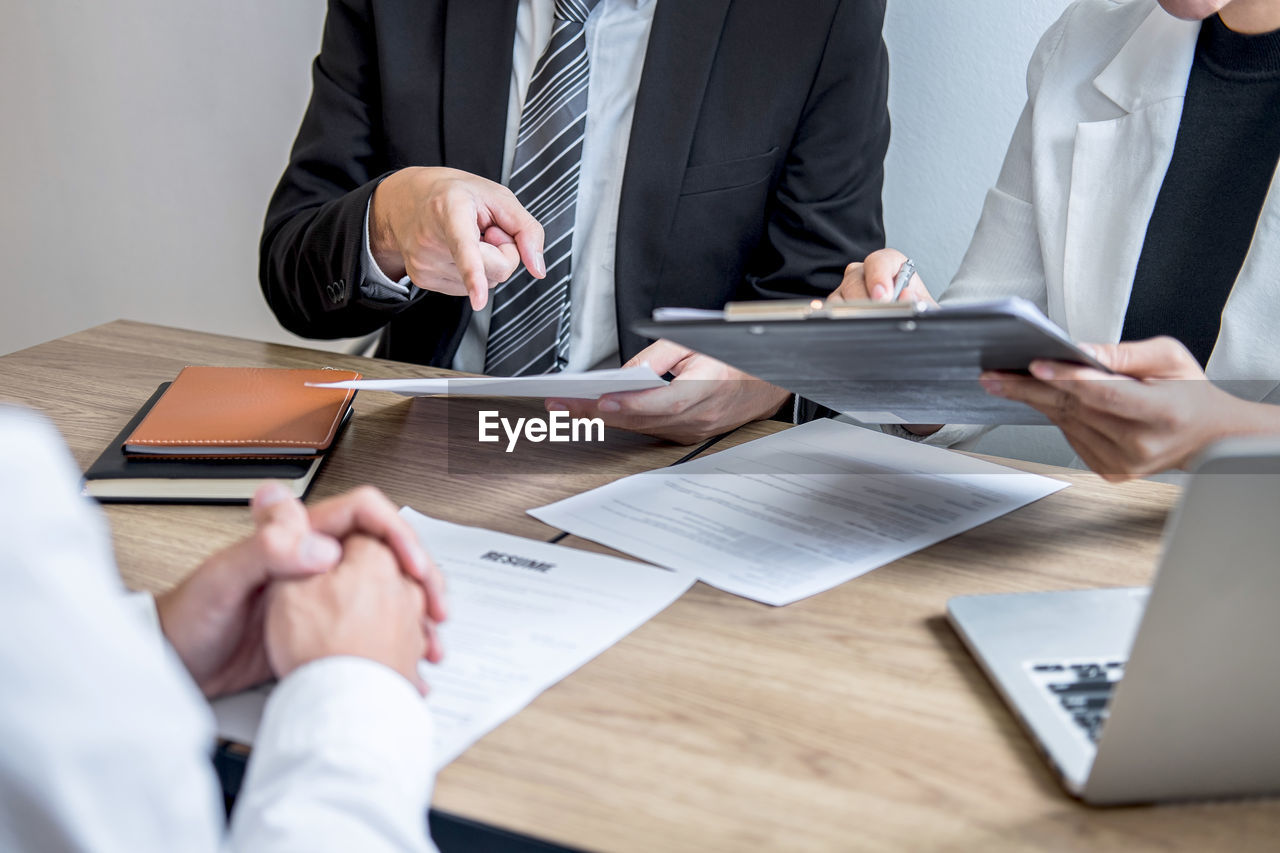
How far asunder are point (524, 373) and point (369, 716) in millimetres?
926

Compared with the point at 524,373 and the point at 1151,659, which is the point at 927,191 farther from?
the point at 1151,659

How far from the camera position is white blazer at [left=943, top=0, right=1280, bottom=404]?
3.72ft

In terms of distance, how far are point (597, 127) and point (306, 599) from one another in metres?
0.98

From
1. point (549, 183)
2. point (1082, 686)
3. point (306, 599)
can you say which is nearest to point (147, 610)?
point (306, 599)

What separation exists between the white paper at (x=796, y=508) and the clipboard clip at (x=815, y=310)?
0.21m

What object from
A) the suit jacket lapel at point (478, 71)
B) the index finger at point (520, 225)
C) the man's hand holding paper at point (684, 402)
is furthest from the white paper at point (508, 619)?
the suit jacket lapel at point (478, 71)

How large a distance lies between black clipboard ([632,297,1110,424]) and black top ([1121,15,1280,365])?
0.53 metres

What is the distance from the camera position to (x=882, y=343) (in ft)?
2.12

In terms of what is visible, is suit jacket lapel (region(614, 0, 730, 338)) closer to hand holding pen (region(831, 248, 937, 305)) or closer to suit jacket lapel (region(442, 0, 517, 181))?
suit jacket lapel (region(442, 0, 517, 181))

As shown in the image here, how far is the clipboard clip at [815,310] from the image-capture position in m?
0.62

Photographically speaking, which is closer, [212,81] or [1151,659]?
[1151,659]

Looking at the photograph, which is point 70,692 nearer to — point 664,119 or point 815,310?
point 815,310

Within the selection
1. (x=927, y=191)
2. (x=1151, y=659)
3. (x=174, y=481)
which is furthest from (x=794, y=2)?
(x=1151, y=659)

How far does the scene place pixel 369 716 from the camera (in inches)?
19.3
